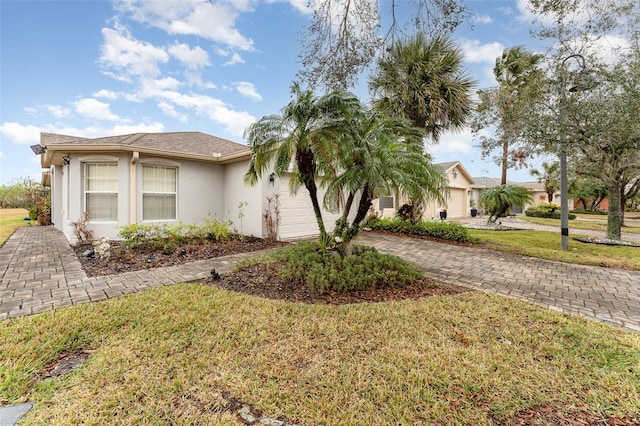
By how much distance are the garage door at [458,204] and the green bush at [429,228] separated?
12.5m

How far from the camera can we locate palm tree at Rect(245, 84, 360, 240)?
497cm

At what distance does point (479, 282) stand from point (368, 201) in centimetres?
282

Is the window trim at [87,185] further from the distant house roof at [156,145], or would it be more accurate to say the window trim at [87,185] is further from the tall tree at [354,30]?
the tall tree at [354,30]

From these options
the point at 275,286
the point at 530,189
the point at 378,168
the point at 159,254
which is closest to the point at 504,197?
the point at 378,168

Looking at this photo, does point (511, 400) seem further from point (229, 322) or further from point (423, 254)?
point (423, 254)

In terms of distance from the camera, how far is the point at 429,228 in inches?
431

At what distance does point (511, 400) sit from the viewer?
233 cm

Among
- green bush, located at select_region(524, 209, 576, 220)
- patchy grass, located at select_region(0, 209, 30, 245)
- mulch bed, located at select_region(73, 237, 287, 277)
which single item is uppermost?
green bush, located at select_region(524, 209, 576, 220)

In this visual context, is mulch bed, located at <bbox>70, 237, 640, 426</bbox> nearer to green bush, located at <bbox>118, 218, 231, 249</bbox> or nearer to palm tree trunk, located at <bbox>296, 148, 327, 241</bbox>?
green bush, located at <bbox>118, 218, 231, 249</bbox>

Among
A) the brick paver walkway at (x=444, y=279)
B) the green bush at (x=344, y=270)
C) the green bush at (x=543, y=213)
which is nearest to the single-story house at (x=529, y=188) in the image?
the green bush at (x=543, y=213)

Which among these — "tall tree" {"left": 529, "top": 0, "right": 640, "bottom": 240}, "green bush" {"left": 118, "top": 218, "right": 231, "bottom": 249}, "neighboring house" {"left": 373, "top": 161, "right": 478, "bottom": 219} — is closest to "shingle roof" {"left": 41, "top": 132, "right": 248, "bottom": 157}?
"green bush" {"left": 118, "top": 218, "right": 231, "bottom": 249}

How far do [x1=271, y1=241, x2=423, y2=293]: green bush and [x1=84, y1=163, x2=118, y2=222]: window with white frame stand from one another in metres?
6.63

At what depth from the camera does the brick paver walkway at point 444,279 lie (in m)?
4.24

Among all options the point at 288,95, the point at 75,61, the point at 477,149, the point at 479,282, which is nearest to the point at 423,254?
the point at 479,282
